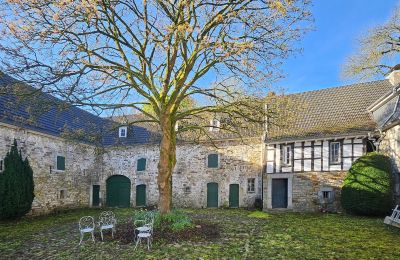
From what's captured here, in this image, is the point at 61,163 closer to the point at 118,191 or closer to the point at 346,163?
the point at 118,191

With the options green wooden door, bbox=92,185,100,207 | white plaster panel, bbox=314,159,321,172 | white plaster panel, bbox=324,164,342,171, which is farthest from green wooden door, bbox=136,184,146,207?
white plaster panel, bbox=324,164,342,171

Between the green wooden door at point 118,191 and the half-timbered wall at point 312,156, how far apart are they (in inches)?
406

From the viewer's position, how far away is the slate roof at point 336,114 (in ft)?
53.7

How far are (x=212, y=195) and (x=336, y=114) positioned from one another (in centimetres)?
917

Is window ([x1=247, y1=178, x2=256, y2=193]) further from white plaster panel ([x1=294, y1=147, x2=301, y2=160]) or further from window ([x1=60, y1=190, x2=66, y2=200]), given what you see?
window ([x1=60, y1=190, x2=66, y2=200])

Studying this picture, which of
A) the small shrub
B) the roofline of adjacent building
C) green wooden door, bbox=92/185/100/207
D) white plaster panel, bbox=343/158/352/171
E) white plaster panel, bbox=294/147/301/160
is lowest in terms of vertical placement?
green wooden door, bbox=92/185/100/207

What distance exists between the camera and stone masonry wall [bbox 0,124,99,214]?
15.7 meters

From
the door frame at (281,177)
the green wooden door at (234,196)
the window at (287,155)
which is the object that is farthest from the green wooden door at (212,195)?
the window at (287,155)

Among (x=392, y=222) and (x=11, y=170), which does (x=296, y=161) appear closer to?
(x=392, y=222)

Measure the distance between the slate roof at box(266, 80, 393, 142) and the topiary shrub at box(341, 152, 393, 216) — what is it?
72.6 inches

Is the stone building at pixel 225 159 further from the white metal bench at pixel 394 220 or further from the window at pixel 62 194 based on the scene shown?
the white metal bench at pixel 394 220

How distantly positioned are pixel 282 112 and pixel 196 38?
417 centimetres

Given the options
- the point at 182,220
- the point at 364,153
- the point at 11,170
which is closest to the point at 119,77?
the point at 182,220

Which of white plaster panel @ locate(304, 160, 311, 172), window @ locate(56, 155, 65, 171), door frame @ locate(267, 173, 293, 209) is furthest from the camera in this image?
window @ locate(56, 155, 65, 171)
